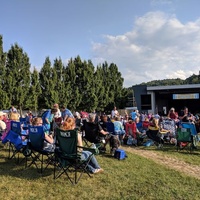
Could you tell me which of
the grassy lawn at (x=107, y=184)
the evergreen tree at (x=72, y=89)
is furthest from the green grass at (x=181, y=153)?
the evergreen tree at (x=72, y=89)

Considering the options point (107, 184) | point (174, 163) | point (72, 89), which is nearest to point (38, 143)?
point (107, 184)

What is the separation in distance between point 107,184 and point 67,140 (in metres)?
1.10

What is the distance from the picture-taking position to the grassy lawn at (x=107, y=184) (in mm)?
4230

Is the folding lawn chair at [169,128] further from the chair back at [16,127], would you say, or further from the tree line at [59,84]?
the tree line at [59,84]

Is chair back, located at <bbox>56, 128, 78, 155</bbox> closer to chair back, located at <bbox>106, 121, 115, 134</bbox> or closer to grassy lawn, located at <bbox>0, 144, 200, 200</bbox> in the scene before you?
grassy lawn, located at <bbox>0, 144, 200, 200</bbox>

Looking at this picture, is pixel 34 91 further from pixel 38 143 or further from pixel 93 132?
pixel 38 143

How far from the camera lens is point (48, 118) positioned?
8125 mm

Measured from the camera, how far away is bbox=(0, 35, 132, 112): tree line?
23.5m

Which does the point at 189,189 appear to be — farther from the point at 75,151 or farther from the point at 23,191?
the point at 23,191

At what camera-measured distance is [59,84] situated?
28.6 meters

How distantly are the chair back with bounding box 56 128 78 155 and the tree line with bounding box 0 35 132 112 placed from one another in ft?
60.6

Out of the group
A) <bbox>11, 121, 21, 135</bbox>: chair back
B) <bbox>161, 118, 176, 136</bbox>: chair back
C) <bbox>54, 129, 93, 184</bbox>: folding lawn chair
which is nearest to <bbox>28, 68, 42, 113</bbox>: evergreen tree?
<bbox>161, 118, 176, 136</bbox>: chair back

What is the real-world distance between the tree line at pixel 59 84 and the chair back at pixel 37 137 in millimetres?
17779

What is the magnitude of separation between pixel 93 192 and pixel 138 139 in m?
5.63
